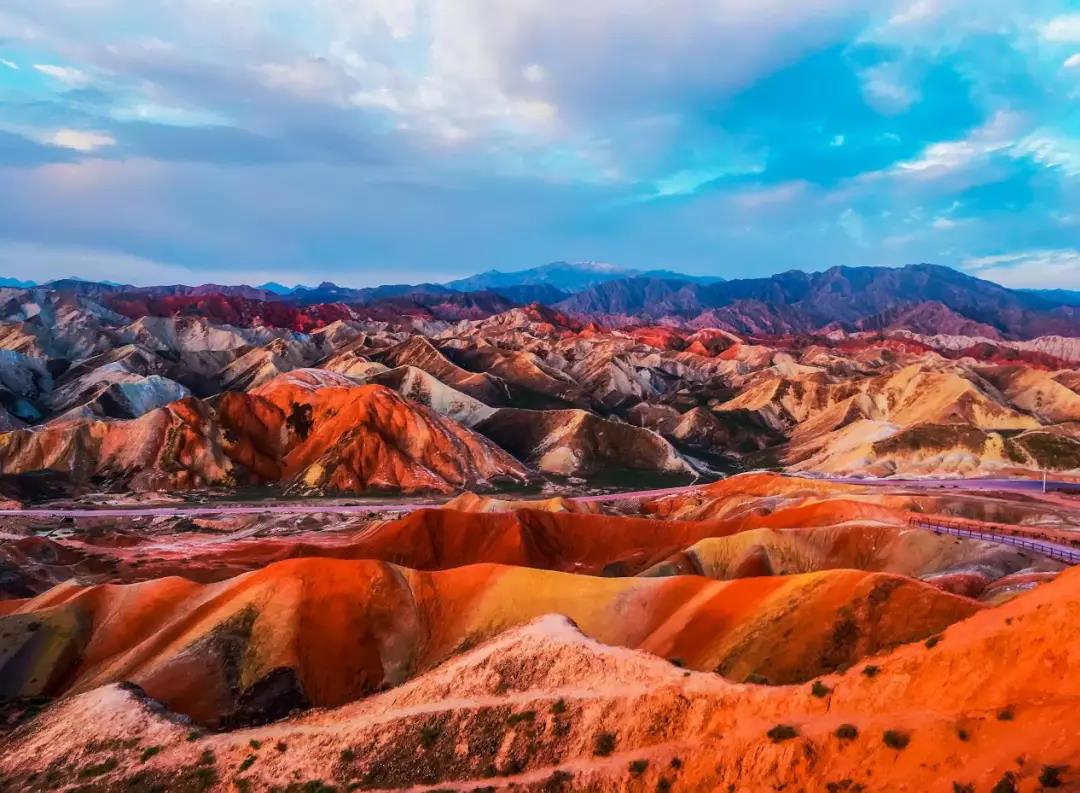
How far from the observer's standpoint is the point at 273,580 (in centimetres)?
4134

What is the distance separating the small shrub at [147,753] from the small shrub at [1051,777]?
1128 inches

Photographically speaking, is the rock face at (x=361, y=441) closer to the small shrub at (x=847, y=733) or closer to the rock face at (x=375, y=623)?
the rock face at (x=375, y=623)

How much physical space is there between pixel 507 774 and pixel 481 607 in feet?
59.4

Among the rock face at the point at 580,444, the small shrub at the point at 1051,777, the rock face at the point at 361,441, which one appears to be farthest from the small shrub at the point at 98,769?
the rock face at the point at 580,444

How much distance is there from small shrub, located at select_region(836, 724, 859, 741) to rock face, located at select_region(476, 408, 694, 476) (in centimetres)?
10179

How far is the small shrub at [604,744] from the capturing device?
22.0 meters

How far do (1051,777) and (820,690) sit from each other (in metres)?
6.74

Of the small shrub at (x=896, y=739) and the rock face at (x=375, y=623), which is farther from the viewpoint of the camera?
the rock face at (x=375, y=623)

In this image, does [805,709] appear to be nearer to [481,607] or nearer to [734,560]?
[481,607]

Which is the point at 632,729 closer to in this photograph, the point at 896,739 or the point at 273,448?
the point at 896,739

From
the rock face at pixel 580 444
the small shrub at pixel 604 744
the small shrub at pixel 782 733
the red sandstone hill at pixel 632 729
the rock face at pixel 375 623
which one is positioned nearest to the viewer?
the red sandstone hill at pixel 632 729

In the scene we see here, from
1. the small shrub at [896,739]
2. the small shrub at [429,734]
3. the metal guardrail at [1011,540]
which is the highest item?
the small shrub at [896,739]

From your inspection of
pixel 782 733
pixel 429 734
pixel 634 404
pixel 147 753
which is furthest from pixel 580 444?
pixel 782 733

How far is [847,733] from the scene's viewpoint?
18.0 meters
